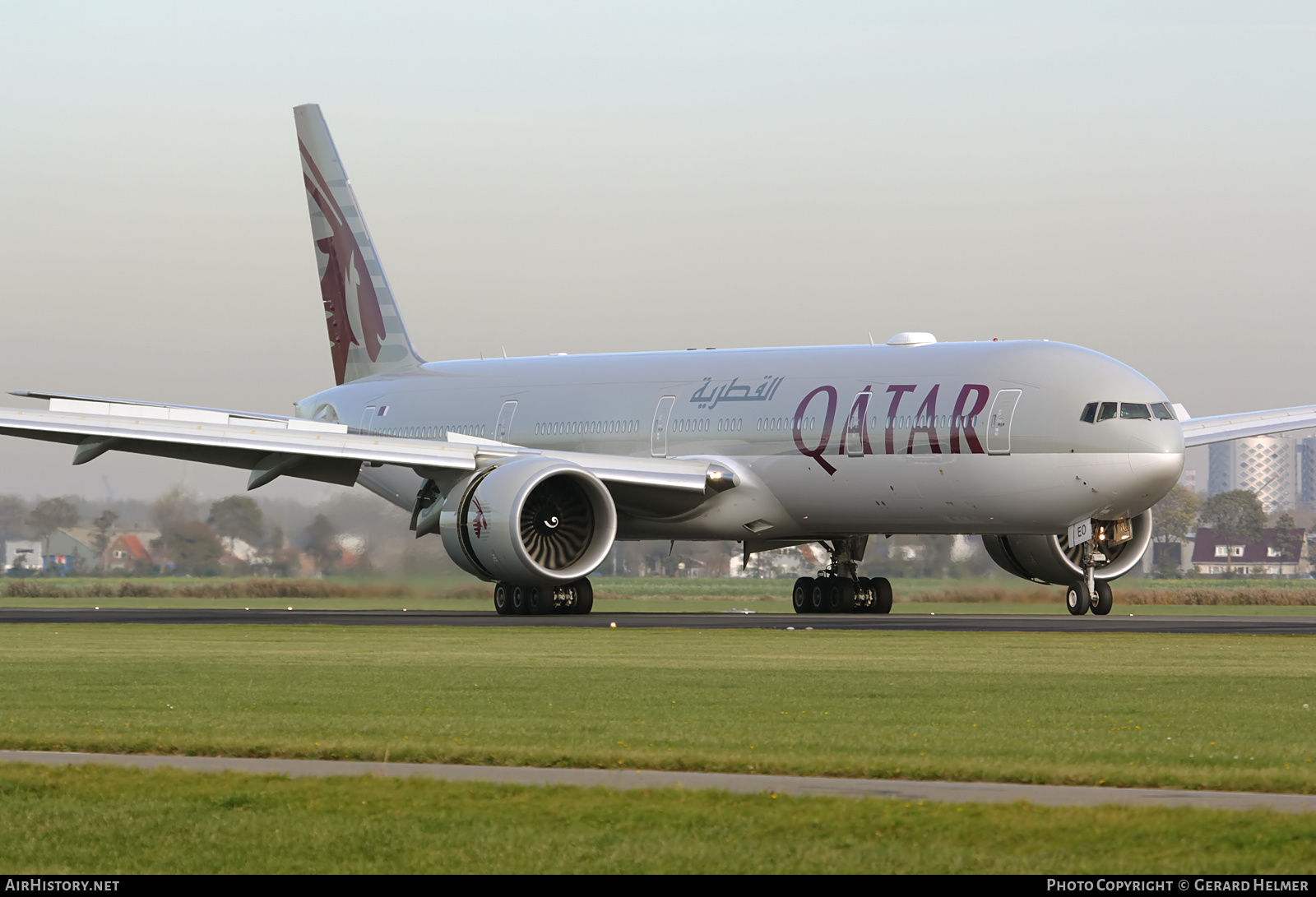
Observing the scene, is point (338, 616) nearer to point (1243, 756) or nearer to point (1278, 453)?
point (1243, 756)

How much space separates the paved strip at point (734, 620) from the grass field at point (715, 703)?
3.10 metres

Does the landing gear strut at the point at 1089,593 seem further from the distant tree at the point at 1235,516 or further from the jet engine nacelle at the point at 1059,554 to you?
the distant tree at the point at 1235,516

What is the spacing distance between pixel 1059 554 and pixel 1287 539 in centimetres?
5181

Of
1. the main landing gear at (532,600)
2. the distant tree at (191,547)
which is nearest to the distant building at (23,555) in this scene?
the distant tree at (191,547)

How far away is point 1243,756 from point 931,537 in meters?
30.6

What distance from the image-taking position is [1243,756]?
1348 cm

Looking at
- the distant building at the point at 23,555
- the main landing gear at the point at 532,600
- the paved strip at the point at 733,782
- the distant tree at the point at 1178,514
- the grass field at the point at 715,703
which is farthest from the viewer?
the distant tree at the point at 1178,514

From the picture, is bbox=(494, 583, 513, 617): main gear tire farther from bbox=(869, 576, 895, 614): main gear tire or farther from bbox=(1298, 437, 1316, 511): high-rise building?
bbox=(1298, 437, 1316, 511): high-rise building

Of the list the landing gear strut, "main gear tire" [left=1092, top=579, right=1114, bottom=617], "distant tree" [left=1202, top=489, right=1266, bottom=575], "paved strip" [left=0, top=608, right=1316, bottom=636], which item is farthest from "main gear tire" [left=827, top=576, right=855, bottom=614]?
"distant tree" [left=1202, top=489, right=1266, bottom=575]

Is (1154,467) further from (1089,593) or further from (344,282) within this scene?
(344,282)

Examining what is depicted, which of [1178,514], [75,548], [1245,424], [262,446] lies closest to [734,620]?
[262,446]

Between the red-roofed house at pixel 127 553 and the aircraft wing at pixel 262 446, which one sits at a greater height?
the aircraft wing at pixel 262 446

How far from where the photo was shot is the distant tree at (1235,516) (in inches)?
2972

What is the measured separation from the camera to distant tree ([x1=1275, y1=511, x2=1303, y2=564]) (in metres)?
82.0
